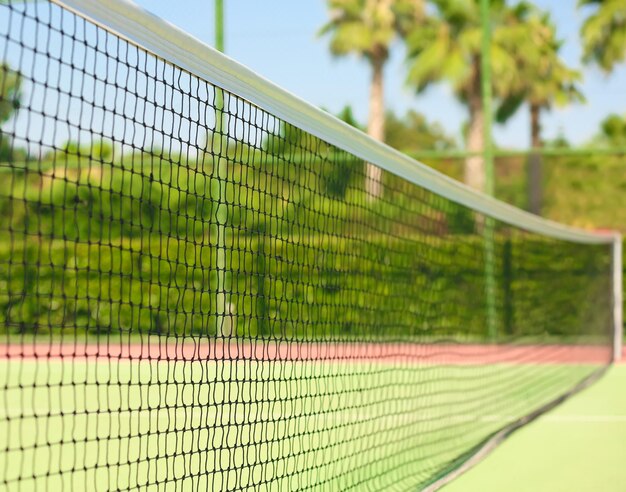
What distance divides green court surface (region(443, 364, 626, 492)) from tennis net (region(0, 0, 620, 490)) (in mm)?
163

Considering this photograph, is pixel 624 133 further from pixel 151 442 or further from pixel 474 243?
pixel 151 442

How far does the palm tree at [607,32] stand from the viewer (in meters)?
28.8

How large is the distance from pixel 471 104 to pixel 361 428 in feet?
76.1

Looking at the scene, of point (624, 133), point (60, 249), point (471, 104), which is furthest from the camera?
point (624, 133)

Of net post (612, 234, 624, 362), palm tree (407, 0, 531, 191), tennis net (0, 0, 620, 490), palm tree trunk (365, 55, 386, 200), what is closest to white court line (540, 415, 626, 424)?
tennis net (0, 0, 620, 490)

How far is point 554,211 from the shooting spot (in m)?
12.9

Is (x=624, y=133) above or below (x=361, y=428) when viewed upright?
above

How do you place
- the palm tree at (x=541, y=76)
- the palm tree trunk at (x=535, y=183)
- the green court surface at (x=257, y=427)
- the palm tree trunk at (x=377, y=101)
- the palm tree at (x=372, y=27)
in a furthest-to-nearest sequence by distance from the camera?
the palm tree at (x=372, y=27) → the palm tree at (x=541, y=76) → the palm tree trunk at (x=377, y=101) → the palm tree trunk at (x=535, y=183) → the green court surface at (x=257, y=427)

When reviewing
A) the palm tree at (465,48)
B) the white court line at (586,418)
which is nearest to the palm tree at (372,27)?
the palm tree at (465,48)

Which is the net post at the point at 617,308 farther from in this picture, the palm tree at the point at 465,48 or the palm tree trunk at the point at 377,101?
the palm tree trunk at the point at 377,101

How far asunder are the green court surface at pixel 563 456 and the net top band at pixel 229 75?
1308mm

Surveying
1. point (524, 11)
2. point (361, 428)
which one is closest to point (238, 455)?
point (361, 428)

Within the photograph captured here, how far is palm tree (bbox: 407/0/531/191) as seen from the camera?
28.8 metres

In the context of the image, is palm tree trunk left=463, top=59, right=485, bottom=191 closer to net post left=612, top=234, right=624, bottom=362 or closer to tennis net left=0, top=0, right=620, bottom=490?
net post left=612, top=234, right=624, bottom=362
